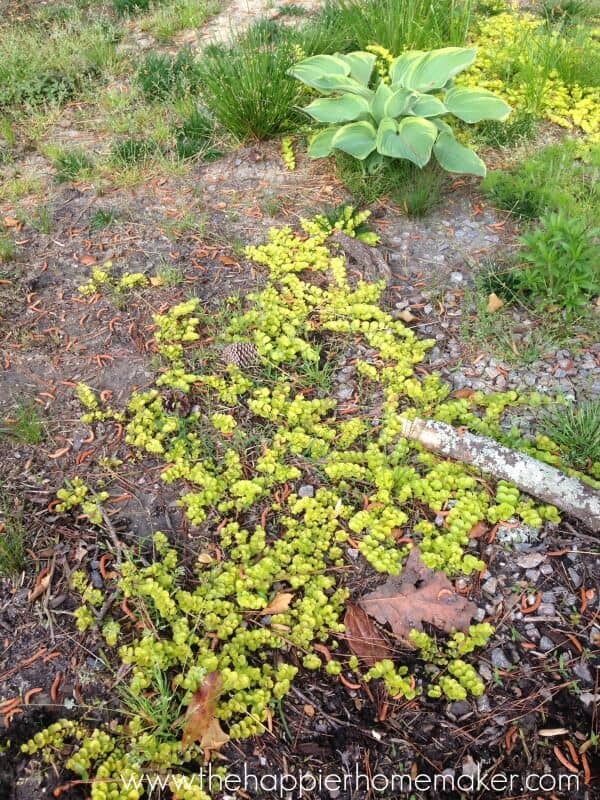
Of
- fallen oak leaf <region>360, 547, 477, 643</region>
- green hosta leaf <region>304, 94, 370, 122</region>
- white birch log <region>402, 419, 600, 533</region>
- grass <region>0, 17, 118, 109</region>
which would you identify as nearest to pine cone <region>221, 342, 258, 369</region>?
white birch log <region>402, 419, 600, 533</region>

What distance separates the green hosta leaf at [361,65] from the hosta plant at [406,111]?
3.8 inches

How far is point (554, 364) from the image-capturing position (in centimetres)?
307

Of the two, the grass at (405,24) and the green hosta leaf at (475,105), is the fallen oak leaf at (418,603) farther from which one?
the grass at (405,24)

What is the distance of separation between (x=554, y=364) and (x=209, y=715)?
2.21m

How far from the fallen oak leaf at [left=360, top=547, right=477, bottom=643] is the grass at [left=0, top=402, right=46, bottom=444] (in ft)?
5.50

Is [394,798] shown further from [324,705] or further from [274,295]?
[274,295]

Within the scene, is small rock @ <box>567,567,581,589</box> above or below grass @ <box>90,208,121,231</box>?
below

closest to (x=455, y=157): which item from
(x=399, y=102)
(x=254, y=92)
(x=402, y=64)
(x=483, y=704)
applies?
(x=399, y=102)

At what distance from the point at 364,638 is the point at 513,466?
92 cm

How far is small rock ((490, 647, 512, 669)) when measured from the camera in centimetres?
218

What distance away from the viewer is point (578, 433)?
107 inches

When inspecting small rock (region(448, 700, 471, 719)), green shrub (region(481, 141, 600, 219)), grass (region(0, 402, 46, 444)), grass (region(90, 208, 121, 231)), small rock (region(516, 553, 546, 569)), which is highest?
green shrub (region(481, 141, 600, 219))

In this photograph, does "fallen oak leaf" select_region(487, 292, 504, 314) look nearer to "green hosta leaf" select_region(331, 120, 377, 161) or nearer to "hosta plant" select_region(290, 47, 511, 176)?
"hosta plant" select_region(290, 47, 511, 176)

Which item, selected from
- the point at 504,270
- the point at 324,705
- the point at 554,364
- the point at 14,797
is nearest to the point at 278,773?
the point at 324,705
